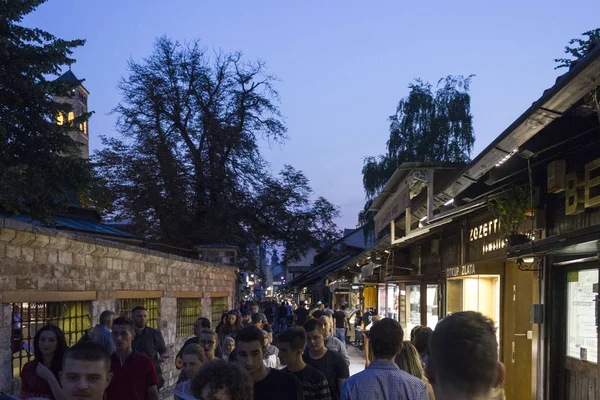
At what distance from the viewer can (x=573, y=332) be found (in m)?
8.23

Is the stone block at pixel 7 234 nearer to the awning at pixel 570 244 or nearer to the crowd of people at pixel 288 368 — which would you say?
the crowd of people at pixel 288 368

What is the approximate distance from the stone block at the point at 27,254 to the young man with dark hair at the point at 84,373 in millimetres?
4426

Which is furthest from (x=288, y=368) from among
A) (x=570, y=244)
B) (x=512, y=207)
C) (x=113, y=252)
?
(x=113, y=252)

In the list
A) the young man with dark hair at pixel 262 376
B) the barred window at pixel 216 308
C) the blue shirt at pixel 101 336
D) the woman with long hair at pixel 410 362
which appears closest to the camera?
the young man with dark hair at pixel 262 376

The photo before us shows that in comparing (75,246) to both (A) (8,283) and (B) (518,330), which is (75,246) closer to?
(A) (8,283)

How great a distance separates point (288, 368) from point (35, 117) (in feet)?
44.6

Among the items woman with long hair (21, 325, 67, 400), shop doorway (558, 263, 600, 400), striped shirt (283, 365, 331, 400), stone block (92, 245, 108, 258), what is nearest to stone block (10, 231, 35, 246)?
stone block (92, 245, 108, 258)

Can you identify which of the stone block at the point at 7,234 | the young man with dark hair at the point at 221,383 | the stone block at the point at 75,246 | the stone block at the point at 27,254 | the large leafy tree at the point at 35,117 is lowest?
the young man with dark hair at the point at 221,383

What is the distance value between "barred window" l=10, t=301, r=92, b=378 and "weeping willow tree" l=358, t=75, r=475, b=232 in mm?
22929

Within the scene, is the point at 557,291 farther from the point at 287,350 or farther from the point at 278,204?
the point at 278,204

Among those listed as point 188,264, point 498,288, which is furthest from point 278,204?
point 498,288

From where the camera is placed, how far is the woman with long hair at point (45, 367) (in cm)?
523

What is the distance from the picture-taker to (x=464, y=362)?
239 cm

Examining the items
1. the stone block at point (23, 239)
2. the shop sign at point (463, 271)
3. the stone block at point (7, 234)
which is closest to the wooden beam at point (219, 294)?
the shop sign at point (463, 271)
